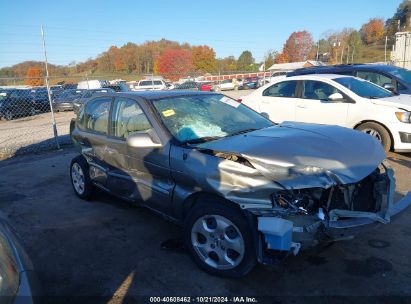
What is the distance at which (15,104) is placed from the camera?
19547 millimetres

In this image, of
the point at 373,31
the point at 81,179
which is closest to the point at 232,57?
the point at 373,31

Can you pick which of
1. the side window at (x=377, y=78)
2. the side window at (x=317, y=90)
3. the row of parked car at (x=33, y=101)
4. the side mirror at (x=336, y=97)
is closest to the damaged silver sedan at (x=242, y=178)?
the side mirror at (x=336, y=97)

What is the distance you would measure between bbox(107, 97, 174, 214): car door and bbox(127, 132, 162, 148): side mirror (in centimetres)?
7

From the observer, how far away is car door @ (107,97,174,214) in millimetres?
3562

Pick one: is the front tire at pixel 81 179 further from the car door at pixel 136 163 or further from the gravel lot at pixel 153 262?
the car door at pixel 136 163

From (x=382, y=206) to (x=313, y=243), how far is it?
Result: 0.80 m

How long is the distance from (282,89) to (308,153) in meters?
5.30

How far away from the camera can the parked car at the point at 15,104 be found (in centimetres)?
1873

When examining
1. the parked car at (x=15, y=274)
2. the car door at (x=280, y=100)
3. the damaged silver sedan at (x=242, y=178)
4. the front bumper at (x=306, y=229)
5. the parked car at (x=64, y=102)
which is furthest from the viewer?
the parked car at (x=64, y=102)

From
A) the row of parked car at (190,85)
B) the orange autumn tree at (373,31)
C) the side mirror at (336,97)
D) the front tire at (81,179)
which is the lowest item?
the front tire at (81,179)

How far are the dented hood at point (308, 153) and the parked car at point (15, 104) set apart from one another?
61.3 ft

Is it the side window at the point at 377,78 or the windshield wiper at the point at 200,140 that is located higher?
the side window at the point at 377,78

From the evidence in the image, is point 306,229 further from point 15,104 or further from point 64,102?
point 64,102

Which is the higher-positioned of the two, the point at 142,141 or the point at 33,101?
the point at 142,141
